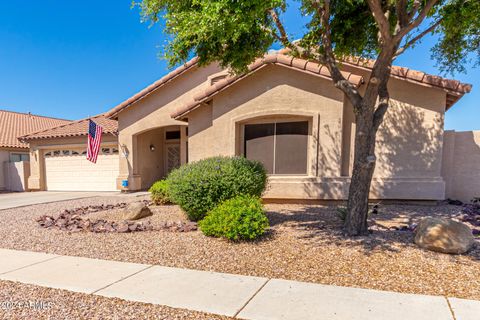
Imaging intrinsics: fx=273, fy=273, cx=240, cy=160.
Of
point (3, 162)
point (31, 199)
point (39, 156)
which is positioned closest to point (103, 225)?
point (31, 199)

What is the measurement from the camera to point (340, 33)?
6.85 metres

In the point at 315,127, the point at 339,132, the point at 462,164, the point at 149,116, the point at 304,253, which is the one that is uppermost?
the point at 149,116

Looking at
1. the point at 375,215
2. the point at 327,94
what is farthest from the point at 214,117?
the point at 375,215

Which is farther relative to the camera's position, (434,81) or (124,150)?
(124,150)

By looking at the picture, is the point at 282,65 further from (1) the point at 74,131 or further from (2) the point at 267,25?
(1) the point at 74,131

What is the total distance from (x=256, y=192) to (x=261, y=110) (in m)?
3.89

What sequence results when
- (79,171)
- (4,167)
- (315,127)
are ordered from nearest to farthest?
(315,127), (79,171), (4,167)

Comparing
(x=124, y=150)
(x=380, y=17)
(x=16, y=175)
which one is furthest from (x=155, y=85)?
(x=16, y=175)

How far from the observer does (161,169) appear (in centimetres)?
1677

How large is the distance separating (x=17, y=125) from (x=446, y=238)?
28.0m

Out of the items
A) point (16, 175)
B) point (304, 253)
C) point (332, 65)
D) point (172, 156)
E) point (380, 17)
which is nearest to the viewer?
point (304, 253)

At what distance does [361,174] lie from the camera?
5477mm

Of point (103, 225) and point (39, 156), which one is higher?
point (39, 156)

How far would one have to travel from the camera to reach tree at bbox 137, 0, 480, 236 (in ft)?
16.1
